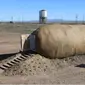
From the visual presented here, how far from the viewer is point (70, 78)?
17.0 metres

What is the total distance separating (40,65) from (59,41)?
3397 millimetres

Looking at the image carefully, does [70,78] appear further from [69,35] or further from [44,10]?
[44,10]

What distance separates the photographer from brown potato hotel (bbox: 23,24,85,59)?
2111cm

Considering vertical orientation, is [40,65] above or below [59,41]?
below

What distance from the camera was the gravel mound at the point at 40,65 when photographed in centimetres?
1792

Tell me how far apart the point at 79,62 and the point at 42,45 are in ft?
9.42

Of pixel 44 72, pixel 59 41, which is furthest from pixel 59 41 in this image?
pixel 44 72

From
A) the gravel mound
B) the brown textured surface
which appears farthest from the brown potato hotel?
the gravel mound

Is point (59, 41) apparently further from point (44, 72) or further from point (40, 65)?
point (44, 72)

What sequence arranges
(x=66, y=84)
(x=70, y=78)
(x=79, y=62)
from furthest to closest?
(x=79, y=62) → (x=70, y=78) → (x=66, y=84)

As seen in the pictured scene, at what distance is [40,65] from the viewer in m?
18.9

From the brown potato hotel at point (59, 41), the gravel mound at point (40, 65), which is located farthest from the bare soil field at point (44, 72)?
the brown potato hotel at point (59, 41)

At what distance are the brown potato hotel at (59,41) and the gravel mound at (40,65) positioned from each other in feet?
2.24

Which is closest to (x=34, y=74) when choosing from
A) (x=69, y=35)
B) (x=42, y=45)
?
(x=42, y=45)
